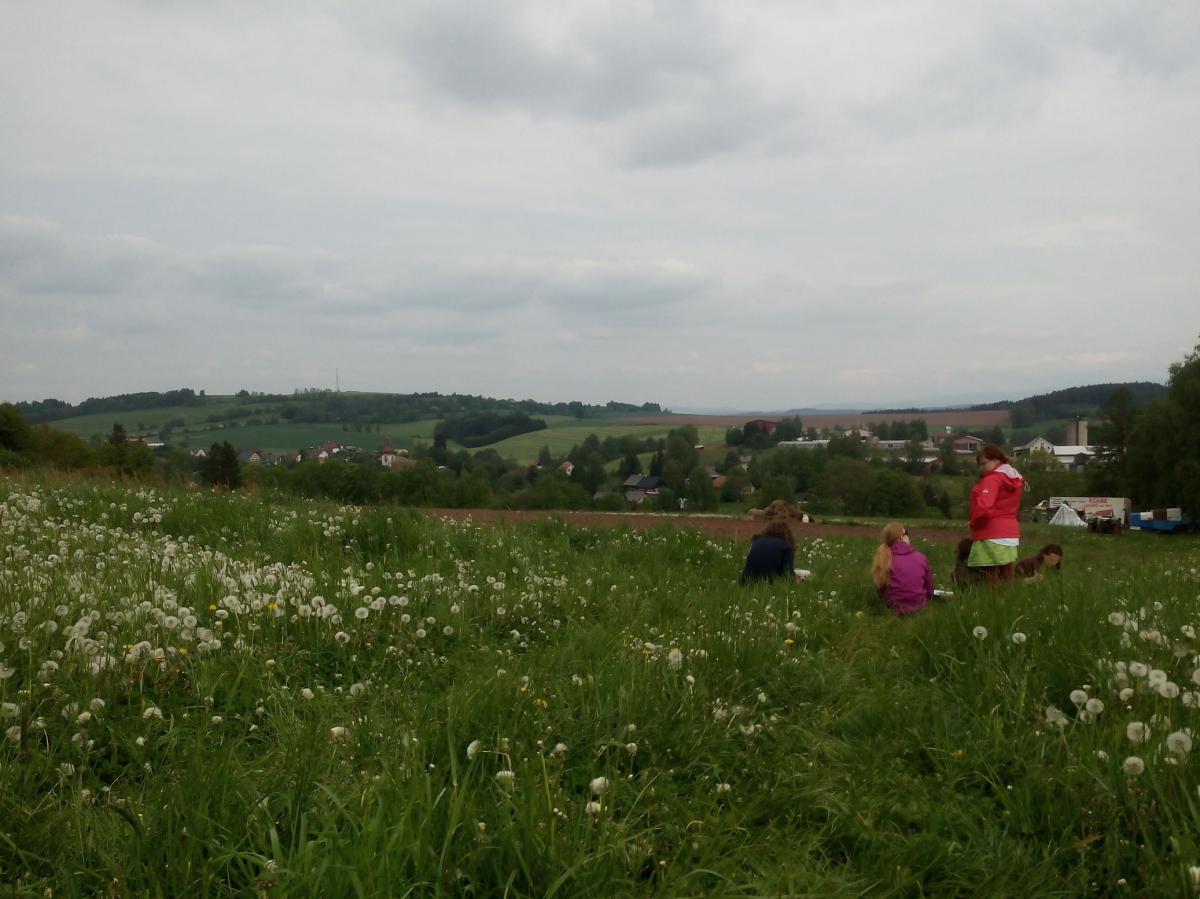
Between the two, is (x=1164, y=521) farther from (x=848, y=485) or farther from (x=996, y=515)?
(x=996, y=515)

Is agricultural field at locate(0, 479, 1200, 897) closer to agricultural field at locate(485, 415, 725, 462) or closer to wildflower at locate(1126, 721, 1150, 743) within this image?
wildflower at locate(1126, 721, 1150, 743)

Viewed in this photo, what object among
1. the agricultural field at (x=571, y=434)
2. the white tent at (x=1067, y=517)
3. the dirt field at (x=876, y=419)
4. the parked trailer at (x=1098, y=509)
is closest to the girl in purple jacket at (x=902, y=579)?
the parked trailer at (x=1098, y=509)

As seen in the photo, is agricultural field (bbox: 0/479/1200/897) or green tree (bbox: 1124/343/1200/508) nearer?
agricultural field (bbox: 0/479/1200/897)

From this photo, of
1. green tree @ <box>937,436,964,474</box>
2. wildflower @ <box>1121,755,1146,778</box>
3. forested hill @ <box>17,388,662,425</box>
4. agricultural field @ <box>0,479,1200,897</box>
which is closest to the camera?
agricultural field @ <box>0,479,1200,897</box>

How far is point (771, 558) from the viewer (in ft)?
30.7

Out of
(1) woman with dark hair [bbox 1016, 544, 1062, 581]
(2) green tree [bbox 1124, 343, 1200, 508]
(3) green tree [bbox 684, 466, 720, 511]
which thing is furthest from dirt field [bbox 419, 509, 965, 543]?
(3) green tree [bbox 684, 466, 720, 511]

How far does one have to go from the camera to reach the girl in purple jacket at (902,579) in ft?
28.3

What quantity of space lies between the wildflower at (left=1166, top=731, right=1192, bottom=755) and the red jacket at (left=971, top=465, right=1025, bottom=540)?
654cm

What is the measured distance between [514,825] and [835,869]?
3.86 feet

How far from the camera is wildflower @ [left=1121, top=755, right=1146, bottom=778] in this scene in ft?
9.63

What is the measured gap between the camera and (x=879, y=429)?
94062 millimetres

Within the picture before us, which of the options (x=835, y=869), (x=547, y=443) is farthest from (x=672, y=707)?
(x=547, y=443)

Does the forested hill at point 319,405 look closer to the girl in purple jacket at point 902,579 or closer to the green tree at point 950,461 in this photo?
the green tree at point 950,461

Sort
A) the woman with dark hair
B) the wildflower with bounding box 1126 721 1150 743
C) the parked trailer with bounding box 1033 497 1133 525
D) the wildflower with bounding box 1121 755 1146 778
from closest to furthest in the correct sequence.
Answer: the wildflower with bounding box 1121 755 1146 778
the wildflower with bounding box 1126 721 1150 743
the woman with dark hair
the parked trailer with bounding box 1033 497 1133 525
